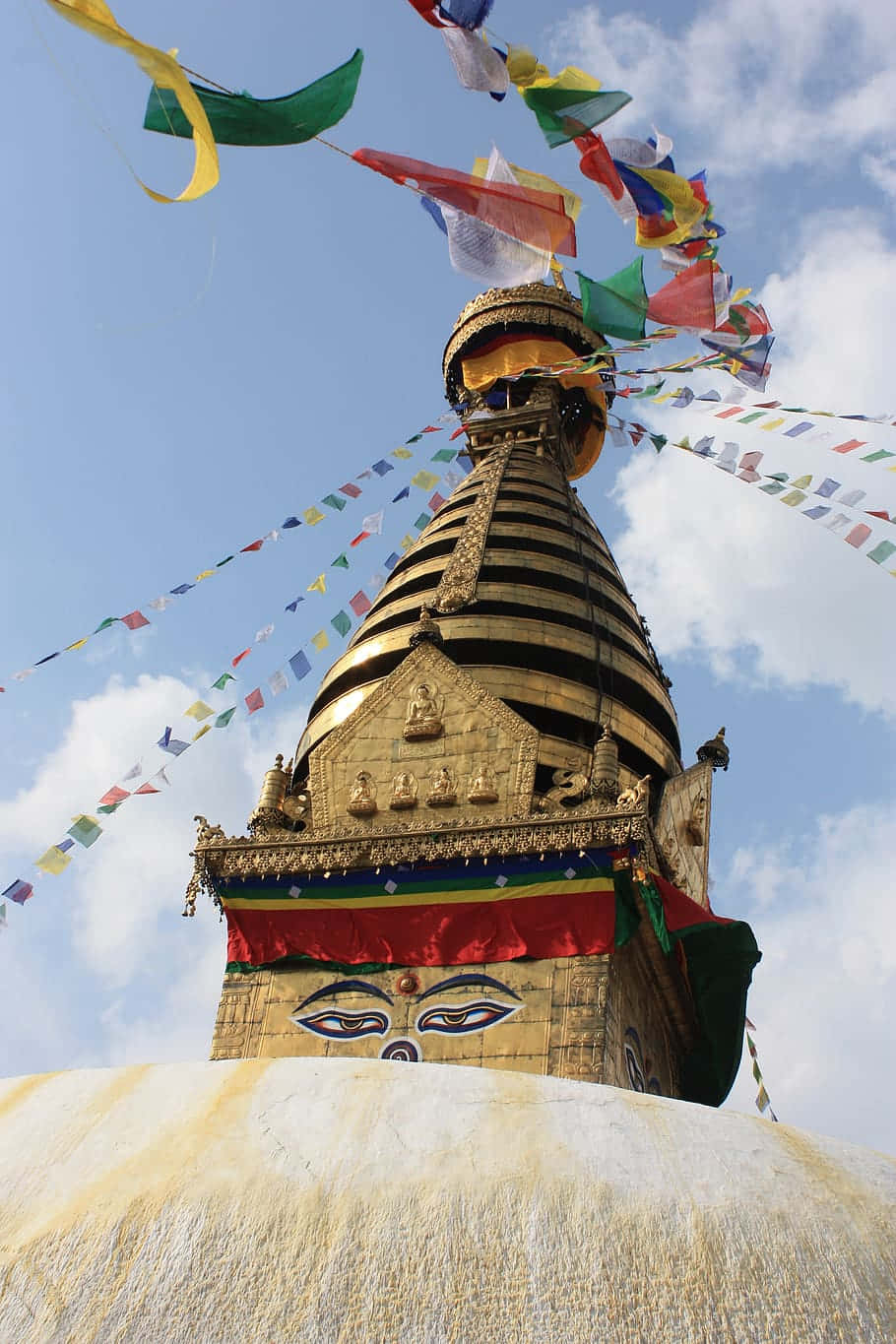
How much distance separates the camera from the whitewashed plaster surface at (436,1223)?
117 inches

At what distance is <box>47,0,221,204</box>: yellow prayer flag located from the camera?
20.5 feet

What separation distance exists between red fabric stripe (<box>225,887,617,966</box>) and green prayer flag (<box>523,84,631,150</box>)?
592 cm

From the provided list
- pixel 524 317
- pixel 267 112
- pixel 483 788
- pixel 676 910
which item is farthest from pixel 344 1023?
pixel 524 317

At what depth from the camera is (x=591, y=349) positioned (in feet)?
63.0

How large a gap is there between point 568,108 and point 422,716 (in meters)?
5.06

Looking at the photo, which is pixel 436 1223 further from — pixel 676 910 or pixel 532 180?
pixel 532 180

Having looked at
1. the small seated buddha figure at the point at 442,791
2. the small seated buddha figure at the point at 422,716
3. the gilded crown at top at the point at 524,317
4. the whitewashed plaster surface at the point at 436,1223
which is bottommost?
the whitewashed plaster surface at the point at 436,1223

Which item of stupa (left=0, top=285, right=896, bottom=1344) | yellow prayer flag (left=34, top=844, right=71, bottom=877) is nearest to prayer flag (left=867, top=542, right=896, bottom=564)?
stupa (left=0, top=285, right=896, bottom=1344)

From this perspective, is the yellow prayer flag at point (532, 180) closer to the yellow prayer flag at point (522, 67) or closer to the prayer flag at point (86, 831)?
the yellow prayer flag at point (522, 67)

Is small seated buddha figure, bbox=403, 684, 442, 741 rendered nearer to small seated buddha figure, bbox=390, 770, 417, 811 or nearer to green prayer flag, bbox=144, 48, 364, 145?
small seated buddha figure, bbox=390, 770, 417, 811

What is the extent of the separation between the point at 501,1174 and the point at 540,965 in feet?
20.6

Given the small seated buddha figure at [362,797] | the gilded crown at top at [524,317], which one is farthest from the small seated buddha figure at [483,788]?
the gilded crown at top at [524,317]

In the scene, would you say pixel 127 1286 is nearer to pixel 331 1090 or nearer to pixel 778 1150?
pixel 331 1090

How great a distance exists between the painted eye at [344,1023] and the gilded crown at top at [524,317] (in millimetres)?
12343
